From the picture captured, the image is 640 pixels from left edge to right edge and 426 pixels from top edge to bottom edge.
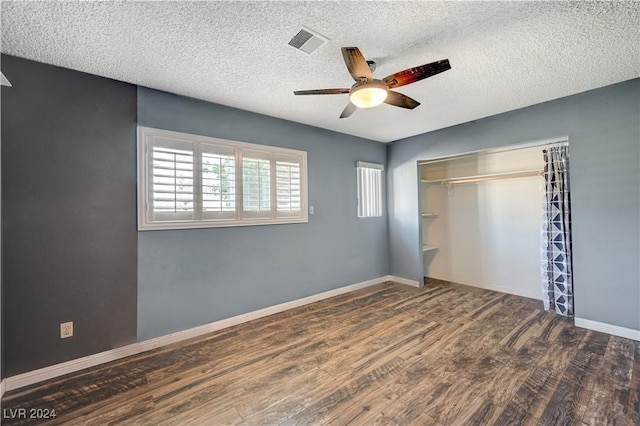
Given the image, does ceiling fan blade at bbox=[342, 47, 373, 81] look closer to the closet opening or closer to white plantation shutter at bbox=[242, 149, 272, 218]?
white plantation shutter at bbox=[242, 149, 272, 218]

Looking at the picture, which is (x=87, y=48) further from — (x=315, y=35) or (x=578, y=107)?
(x=578, y=107)

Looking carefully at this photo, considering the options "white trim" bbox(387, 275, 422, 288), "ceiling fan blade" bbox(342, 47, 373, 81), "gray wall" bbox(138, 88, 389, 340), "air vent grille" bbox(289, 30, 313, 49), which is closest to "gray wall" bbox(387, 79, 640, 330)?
"white trim" bbox(387, 275, 422, 288)

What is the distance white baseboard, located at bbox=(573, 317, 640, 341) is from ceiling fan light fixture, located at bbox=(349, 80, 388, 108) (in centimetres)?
327

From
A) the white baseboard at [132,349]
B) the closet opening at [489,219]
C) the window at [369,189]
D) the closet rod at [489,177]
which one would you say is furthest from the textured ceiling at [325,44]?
the white baseboard at [132,349]

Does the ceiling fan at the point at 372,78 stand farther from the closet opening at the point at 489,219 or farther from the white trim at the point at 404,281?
the white trim at the point at 404,281

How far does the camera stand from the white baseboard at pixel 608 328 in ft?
8.55

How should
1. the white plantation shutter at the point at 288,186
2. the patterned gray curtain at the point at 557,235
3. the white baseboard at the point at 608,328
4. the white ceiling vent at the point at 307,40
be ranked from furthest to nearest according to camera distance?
1. the white plantation shutter at the point at 288,186
2. the patterned gray curtain at the point at 557,235
3. the white baseboard at the point at 608,328
4. the white ceiling vent at the point at 307,40

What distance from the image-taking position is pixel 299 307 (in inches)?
143

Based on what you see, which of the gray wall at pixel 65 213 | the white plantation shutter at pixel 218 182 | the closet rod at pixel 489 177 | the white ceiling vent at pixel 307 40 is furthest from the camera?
the closet rod at pixel 489 177

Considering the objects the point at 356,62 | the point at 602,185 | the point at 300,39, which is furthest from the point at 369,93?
the point at 602,185

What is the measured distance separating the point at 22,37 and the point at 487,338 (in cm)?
460

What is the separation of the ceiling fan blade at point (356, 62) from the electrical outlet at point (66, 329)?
304 cm

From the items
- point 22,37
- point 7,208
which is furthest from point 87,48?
point 7,208

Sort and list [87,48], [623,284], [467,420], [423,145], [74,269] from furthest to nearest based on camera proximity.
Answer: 1. [423,145]
2. [623,284]
3. [74,269]
4. [87,48]
5. [467,420]
